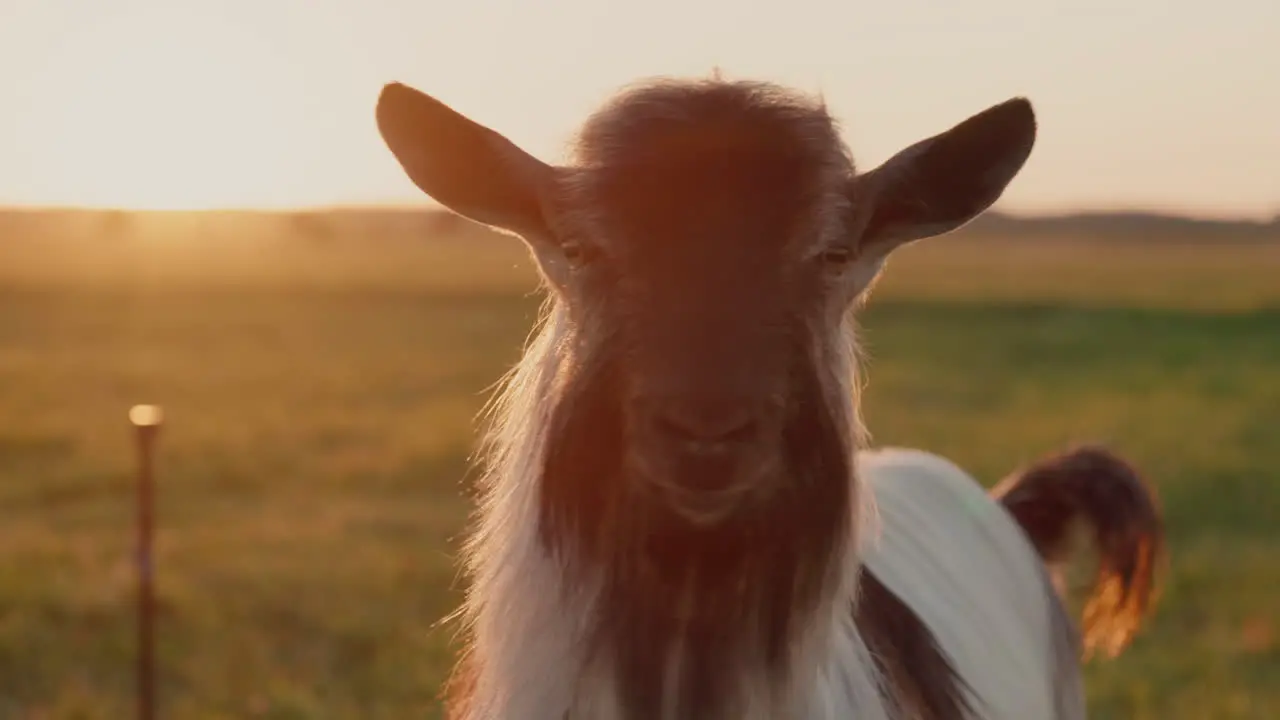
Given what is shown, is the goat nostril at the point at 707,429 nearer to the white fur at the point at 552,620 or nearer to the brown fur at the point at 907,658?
the white fur at the point at 552,620

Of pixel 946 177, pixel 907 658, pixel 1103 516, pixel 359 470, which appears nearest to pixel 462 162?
pixel 946 177

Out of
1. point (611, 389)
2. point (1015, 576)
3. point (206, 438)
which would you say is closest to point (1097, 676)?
point (1015, 576)

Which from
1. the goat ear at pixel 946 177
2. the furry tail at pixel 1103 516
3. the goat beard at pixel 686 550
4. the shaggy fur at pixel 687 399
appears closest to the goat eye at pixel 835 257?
the shaggy fur at pixel 687 399

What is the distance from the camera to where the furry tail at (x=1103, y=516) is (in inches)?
203

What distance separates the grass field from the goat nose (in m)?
1.36

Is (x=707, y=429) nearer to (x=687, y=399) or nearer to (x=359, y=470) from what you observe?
(x=687, y=399)

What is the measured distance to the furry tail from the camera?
5.17m

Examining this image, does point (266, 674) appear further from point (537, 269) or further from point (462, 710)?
point (537, 269)

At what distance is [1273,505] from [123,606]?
30.1 feet

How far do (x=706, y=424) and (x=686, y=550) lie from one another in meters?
0.30

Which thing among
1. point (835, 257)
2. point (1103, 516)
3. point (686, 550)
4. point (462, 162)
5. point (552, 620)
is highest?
point (462, 162)

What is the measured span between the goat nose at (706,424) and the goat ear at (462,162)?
782 mm

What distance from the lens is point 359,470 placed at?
45.2ft

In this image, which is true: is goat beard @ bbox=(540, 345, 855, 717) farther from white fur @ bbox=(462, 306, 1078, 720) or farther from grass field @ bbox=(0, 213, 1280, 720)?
grass field @ bbox=(0, 213, 1280, 720)
